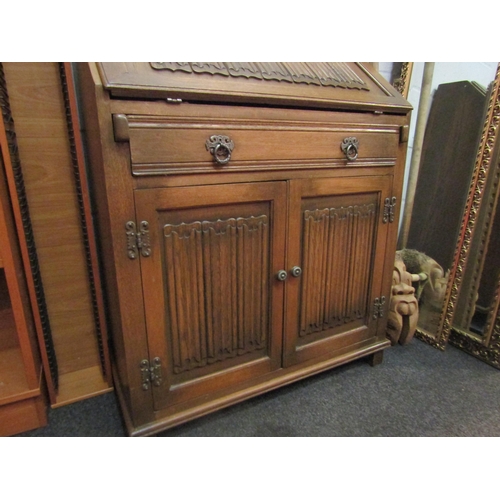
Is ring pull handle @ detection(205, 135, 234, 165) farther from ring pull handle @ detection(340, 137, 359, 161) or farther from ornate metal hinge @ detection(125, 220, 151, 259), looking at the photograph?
ring pull handle @ detection(340, 137, 359, 161)

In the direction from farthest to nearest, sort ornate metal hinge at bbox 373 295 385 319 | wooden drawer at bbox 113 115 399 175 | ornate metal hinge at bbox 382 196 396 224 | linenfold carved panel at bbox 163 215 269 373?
ornate metal hinge at bbox 373 295 385 319 < ornate metal hinge at bbox 382 196 396 224 < linenfold carved panel at bbox 163 215 269 373 < wooden drawer at bbox 113 115 399 175

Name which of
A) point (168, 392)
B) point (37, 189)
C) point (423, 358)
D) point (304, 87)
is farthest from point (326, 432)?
point (37, 189)

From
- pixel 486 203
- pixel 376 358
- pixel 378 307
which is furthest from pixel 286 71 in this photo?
pixel 376 358

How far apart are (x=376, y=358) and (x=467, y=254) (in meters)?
0.56

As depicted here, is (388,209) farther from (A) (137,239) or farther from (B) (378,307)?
(A) (137,239)

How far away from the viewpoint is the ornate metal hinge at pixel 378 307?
1238 millimetres

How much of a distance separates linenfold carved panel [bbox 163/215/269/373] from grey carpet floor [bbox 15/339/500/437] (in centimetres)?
24

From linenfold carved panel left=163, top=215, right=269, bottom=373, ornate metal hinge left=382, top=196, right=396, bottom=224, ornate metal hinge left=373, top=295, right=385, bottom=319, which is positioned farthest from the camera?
ornate metal hinge left=373, top=295, right=385, bottom=319

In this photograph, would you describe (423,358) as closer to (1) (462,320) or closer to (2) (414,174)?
(1) (462,320)

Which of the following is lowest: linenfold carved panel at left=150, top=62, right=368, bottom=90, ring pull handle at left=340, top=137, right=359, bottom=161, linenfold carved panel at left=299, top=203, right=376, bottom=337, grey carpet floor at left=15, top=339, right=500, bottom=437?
grey carpet floor at left=15, top=339, right=500, bottom=437

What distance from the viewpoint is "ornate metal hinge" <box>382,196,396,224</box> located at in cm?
113

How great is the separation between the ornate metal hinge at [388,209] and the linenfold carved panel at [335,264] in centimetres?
4

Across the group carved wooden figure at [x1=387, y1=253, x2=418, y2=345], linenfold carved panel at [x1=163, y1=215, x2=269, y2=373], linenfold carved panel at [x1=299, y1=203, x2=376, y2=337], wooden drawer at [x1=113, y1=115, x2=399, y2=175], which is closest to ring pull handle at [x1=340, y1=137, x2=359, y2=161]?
wooden drawer at [x1=113, y1=115, x2=399, y2=175]

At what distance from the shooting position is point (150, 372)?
88 centimetres
